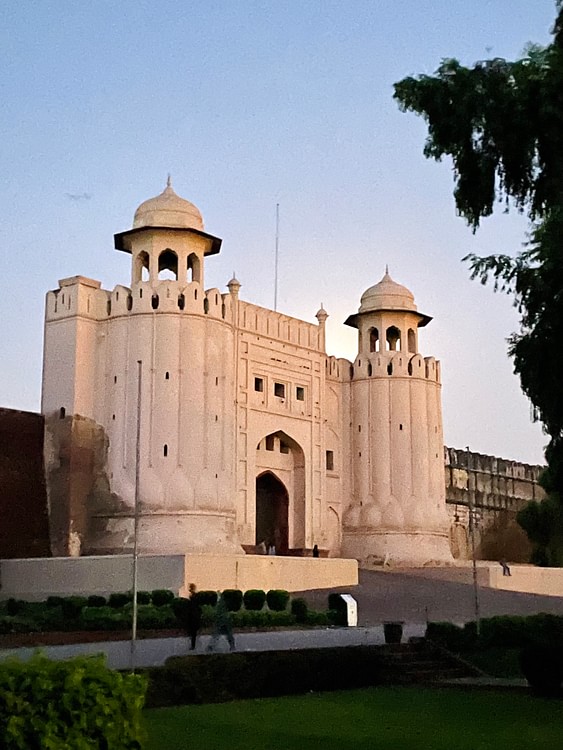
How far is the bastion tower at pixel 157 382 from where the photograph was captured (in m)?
24.3

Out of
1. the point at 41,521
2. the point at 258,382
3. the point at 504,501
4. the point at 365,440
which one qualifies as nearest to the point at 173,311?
the point at 258,382

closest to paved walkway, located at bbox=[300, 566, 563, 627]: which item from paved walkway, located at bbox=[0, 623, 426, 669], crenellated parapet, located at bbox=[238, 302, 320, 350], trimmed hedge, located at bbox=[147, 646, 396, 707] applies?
paved walkway, located at bbox=[0, 623, 426, 669]

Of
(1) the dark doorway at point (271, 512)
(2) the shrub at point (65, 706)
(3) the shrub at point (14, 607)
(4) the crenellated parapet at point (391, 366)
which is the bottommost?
(2) the shrub at point (65, 706)

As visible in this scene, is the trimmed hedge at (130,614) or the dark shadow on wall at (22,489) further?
the dark shadow on wall at (22,489)

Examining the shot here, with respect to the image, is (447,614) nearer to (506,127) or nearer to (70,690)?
(506,127)

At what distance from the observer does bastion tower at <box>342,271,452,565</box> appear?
98.0 ft

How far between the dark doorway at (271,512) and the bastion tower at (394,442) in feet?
7.39

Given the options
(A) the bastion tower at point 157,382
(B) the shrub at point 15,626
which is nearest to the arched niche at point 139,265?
(A) the bastion tower at point 157,382

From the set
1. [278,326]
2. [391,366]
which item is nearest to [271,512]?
[278,326]

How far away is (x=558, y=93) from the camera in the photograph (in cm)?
920

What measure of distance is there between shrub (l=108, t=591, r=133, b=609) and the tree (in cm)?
1082

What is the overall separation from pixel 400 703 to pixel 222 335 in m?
17.6

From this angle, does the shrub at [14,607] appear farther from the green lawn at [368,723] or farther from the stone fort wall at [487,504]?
the stone fort wall at [487,504]

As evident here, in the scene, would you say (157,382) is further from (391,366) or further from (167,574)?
(391,366)
